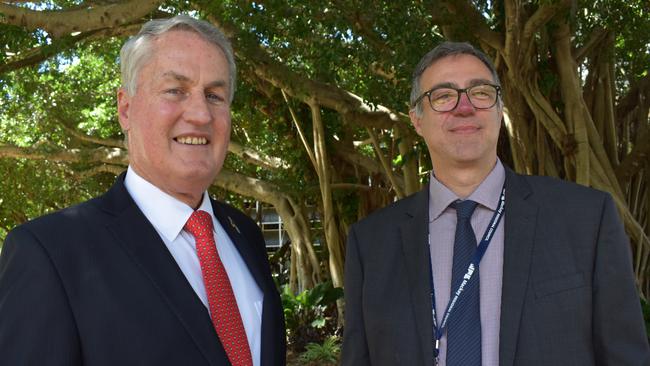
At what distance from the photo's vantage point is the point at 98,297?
148 cm

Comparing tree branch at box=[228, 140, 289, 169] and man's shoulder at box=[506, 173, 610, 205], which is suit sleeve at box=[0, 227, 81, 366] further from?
tree branch at box=[228, 140, 289, 169]

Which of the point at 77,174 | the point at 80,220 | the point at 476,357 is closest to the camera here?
the point at 80,220

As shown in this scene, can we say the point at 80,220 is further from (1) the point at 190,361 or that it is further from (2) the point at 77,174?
(2) the point at 77,174

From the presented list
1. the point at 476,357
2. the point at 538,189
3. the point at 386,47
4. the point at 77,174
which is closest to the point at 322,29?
the point at 386,47

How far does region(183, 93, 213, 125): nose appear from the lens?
1701mm

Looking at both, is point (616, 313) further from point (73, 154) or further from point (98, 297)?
point (73, 154)

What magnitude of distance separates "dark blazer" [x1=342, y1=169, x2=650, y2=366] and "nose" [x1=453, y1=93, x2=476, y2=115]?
23cm

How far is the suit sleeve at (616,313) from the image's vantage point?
1.91m

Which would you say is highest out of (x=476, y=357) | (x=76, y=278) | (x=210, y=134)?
(x=210, y=134)

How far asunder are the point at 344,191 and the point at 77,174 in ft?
19.1

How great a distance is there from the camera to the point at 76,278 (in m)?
1.48

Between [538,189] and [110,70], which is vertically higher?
[110,70]

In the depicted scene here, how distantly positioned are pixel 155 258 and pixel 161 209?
6.3 inches

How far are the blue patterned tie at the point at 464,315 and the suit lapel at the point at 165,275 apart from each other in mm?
655
